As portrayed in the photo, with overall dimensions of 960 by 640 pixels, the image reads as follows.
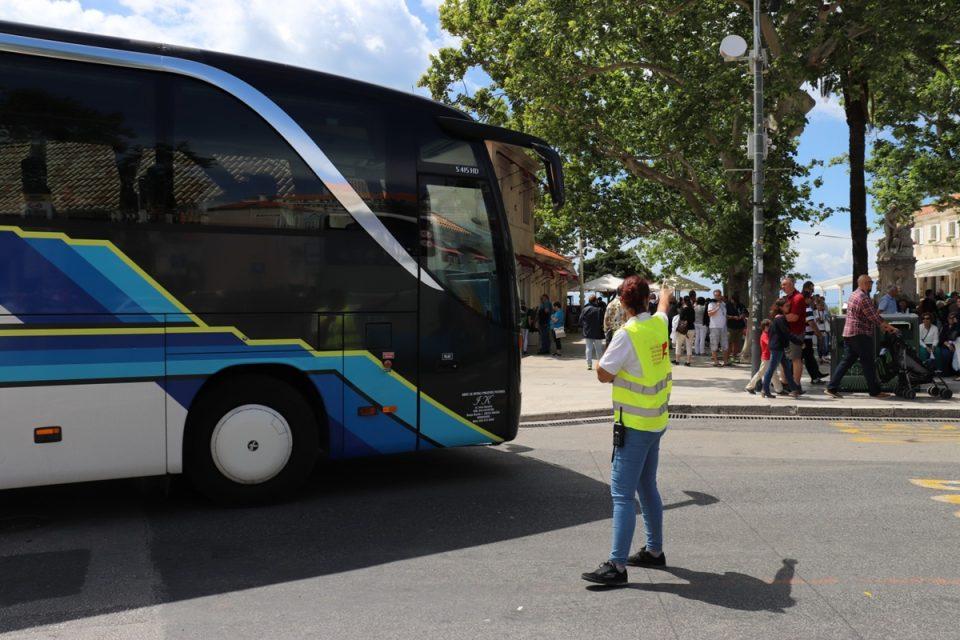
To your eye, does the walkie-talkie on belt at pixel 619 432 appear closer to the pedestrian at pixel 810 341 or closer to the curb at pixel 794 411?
the curb at pixel 794 411

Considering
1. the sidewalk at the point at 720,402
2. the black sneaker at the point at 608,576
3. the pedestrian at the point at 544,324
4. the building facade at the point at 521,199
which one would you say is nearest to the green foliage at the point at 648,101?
the pedestrian at the point at 544,324

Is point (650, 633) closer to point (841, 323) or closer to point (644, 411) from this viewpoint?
point (644, 411)

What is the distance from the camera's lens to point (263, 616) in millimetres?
4434

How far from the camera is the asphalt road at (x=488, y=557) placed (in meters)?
4.36

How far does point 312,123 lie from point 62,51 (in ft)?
5.99

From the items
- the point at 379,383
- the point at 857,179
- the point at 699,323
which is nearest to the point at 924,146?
the point at 857,179

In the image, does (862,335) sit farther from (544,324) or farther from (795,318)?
(544,324)

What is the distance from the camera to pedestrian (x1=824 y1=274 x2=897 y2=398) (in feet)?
43.4

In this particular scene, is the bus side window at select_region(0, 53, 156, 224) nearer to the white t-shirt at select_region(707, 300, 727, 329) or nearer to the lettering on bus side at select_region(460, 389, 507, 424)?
the lettering on bus side at select_region(460, 389, 507, 424)

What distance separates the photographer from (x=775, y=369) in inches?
550

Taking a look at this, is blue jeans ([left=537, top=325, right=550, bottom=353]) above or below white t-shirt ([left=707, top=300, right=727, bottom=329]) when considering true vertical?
below

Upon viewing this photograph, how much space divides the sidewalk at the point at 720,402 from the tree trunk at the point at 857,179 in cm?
583

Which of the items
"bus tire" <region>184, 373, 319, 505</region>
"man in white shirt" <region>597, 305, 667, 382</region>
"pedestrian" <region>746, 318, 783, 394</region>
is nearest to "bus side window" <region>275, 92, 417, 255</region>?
"bus tire" <region>184, 373, 319, 505</region>

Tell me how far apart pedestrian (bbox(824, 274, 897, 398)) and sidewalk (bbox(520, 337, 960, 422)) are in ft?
0.90
